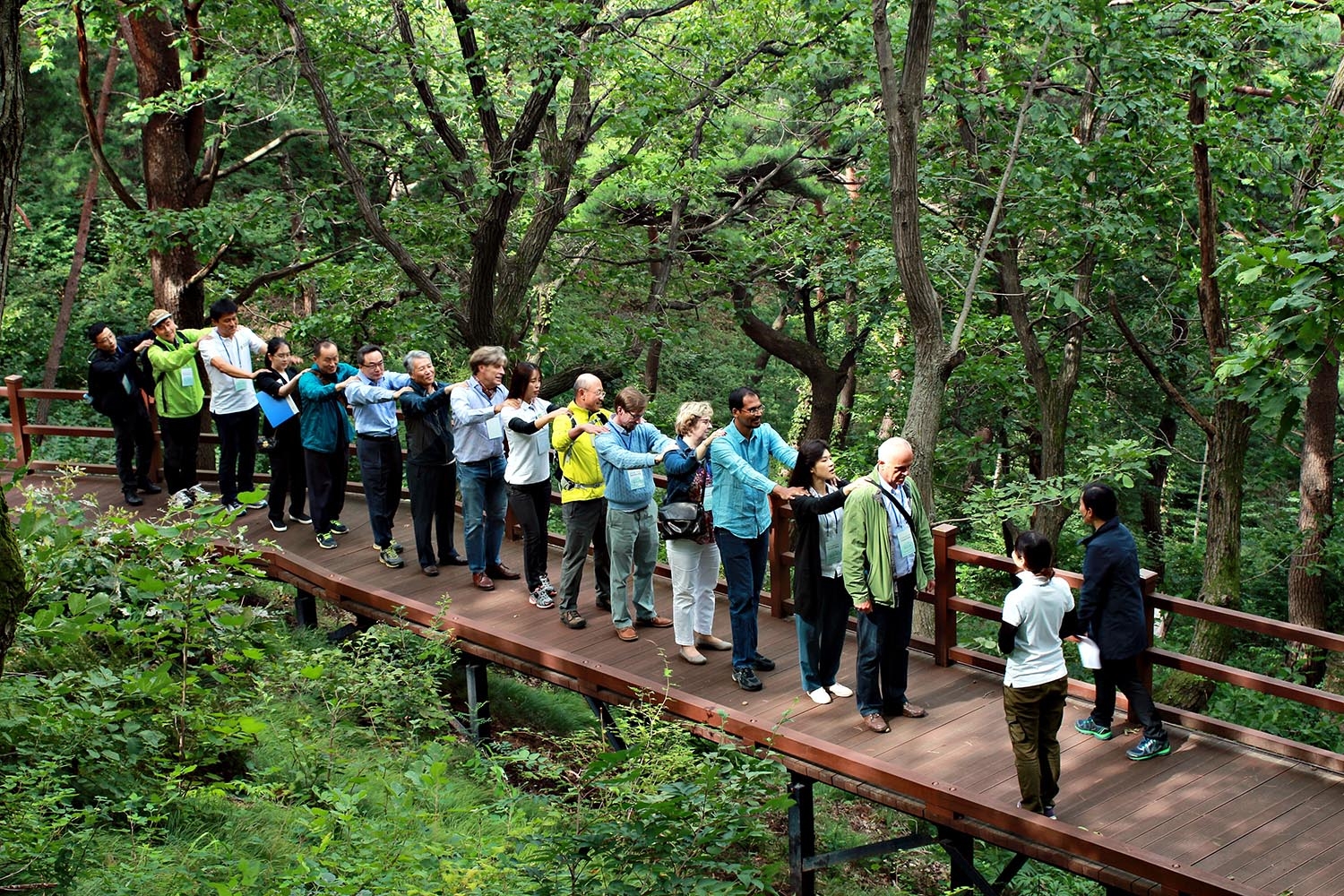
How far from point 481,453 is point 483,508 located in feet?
1.75

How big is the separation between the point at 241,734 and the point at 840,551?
3423mm

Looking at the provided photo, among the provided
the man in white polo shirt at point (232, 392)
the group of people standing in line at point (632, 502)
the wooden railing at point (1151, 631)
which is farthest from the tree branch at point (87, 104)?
the wooden railing at point (1151, 631)

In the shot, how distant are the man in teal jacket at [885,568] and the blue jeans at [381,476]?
4.17m

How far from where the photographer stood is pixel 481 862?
445 cm

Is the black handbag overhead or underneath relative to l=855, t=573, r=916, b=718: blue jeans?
overhead

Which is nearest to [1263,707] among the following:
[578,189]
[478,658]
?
[478,658]

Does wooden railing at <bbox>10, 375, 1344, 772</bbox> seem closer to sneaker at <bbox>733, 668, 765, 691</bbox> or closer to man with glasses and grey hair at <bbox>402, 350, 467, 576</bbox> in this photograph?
man with glasses and grey hair at <bbox>402, 350, 467, 576</bbox>

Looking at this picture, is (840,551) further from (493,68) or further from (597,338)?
(597,338)

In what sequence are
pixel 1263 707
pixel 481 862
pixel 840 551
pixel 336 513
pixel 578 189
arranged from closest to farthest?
1. pixel 481 862
2. pixel 840 551
3. pixel 336 513
4. pixel 1263 707
5. pixel 578 189

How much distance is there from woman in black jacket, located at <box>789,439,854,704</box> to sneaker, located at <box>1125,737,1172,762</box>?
5.79 ft

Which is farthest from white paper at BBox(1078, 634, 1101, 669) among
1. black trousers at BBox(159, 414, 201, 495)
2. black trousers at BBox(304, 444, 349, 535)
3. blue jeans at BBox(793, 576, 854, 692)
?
black trousers at BBox(159, 414, 201, 495)

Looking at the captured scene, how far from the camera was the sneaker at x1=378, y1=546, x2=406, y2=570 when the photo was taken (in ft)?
31.9

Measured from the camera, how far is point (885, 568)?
654cm

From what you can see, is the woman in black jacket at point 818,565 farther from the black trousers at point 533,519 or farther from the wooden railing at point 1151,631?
the black trousers at point 533,519
